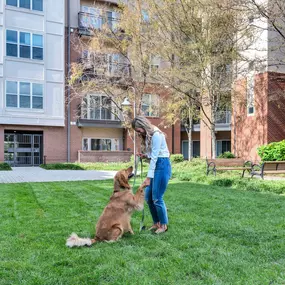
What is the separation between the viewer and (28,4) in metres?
23.2

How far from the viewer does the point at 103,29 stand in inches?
798

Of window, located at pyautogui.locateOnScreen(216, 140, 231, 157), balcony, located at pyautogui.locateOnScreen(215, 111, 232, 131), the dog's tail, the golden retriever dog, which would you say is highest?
balcony, located at pyautogui.locateOnScreen(215, 111, 232, 131)

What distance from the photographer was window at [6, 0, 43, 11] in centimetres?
2276

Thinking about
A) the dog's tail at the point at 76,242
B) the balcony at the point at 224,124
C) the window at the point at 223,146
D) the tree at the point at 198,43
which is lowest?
the dog's tail at the point at 76,242

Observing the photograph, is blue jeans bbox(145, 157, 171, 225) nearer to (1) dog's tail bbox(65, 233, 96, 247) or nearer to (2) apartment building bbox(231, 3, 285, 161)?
(1) dog's tail bbox(65, 233, 96, 247)

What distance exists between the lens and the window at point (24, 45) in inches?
887

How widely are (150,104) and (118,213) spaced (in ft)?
68.1

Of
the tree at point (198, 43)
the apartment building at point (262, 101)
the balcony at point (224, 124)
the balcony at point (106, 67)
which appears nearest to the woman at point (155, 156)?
the tree at point (198, 43)

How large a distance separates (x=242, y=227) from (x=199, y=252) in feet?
4.97

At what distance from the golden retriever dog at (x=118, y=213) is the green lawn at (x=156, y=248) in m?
0.13

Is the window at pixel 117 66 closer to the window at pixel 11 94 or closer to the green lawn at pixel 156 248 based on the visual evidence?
the window at pixel 11 94

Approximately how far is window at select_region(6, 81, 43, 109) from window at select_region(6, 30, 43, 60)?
2.07 m

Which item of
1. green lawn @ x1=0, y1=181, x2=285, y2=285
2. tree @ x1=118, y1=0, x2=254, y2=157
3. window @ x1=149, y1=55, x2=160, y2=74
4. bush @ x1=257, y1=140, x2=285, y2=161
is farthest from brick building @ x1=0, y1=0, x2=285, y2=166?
green lawn @ x1=0, y1=181, x2=285, y2=285

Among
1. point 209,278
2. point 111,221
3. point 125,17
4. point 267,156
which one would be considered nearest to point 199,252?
point 209,278
